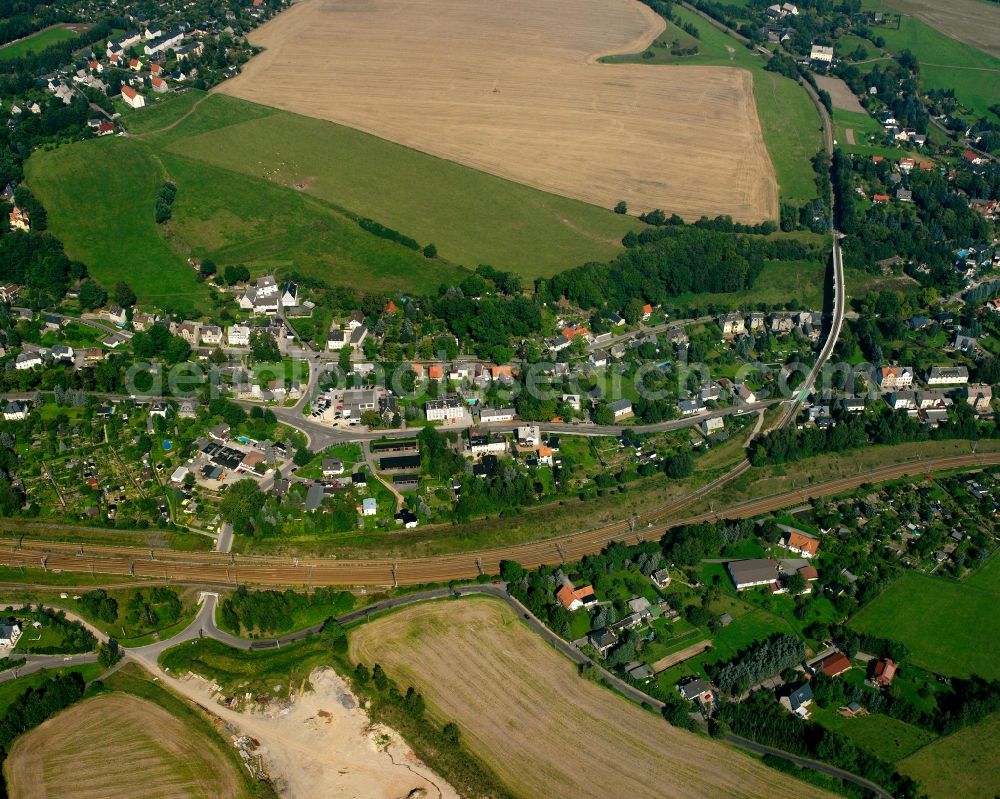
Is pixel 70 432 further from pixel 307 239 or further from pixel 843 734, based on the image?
pixel 843 734

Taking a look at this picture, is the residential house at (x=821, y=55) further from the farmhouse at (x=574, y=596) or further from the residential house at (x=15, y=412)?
the residential house at (x=15, y=412)

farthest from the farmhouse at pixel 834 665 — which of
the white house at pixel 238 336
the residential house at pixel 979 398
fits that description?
the white house at pixel 238 336

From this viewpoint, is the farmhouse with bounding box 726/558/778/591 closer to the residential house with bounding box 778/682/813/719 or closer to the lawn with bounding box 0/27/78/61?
the residential house with bounding box 778/682/813/719

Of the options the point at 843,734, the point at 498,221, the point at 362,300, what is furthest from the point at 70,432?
the point at 843,734

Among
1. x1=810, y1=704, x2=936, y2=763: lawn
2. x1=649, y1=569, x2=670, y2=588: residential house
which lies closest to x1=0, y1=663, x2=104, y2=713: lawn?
x1=649, y1=569, x2=670, y2=588: residential house

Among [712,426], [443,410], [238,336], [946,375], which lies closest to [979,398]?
Result: [946,375]
